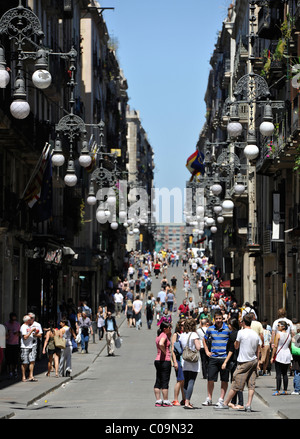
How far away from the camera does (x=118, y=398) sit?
76.1ft

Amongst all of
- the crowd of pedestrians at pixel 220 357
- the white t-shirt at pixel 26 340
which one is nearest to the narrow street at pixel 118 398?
the crowd of pedestrians at pixel 220 357

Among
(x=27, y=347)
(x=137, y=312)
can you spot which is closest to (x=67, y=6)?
(x=137, y=312)

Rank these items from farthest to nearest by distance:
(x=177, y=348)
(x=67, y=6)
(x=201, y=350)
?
(x=67, y=6) → (x=201, y=350) → (x=177, y=348)

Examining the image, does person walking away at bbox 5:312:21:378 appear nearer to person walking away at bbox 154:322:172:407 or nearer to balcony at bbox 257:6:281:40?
person walking away at bbox 154:322:172:407

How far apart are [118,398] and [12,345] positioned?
7.12 m

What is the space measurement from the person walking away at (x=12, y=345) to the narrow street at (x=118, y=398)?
4.97 feet

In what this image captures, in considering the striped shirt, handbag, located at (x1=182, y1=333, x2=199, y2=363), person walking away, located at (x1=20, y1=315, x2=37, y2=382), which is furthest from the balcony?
handbag, located at (x1=182, y1=333, x2=199, y2=363)

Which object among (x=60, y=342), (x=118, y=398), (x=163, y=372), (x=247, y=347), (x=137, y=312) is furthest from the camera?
(x=137, y=312)

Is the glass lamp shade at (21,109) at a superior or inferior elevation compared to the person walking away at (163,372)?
superior

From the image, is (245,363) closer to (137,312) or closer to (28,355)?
(28,355)

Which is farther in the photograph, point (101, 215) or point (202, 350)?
point (101, 215)

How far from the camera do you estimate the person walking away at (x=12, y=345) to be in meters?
29.5

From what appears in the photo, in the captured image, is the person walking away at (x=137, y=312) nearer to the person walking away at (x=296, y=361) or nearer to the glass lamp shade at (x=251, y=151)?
the glass lamp shade at (x=251, y=151)
